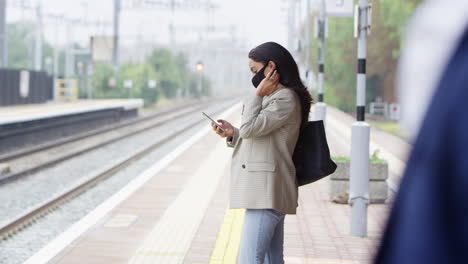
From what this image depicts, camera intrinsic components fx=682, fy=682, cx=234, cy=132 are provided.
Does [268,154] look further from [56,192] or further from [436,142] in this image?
[56,192]

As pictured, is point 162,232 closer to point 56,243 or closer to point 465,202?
point 56,243

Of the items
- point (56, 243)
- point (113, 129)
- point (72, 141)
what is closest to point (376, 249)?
point (56, 243)

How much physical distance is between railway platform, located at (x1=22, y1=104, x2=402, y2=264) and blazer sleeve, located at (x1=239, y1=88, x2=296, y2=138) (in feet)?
4.37

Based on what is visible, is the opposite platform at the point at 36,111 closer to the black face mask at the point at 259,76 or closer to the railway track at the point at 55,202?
the railway track at the point at 55,202

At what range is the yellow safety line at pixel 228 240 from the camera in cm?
596

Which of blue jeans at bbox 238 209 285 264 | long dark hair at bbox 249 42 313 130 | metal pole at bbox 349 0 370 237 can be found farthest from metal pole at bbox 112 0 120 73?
blue jeans at bbox 238 209 285 264

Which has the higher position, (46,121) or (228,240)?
(46,121)

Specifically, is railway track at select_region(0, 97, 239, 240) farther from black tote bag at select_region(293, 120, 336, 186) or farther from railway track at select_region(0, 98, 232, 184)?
black tote bag at select_region(293, 120, 336, 186)

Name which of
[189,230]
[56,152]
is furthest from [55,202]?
[56,152]

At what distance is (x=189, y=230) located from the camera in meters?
7.10

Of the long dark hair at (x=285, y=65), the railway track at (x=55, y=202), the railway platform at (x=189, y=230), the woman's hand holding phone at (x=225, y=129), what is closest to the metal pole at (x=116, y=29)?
the railway track at (x=55, y=202)

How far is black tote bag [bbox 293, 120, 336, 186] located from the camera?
3676 millimetres

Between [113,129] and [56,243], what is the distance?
19.5m

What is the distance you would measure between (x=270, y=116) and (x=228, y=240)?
3366mm
